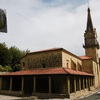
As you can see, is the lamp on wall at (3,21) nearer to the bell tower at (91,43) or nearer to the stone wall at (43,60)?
the stone wall at (43,60)

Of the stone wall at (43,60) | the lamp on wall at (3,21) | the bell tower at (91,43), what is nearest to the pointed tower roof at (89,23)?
the bell tower at (91,43)

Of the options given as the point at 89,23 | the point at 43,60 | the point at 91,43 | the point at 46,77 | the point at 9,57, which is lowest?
the point at 46,77

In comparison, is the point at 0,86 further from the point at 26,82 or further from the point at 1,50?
the point at 1,50

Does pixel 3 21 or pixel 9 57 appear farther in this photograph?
pixel 9 57

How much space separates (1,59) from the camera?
2045 inches

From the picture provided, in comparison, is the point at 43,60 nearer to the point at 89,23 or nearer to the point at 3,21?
the point at 89,23

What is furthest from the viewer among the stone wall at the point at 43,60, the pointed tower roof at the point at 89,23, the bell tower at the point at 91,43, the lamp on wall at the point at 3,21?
the pointed tower roof at the point at 89,23

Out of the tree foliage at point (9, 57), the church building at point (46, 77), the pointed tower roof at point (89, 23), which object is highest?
the pointed tower roof at point (89, 23)

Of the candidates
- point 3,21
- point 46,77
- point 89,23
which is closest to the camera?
point 3,21

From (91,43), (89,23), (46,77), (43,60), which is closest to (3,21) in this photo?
(46,77)

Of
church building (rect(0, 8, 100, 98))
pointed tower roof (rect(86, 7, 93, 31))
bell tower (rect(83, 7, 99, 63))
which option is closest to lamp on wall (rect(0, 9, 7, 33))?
church building (rect(0, 8, 100, 98))

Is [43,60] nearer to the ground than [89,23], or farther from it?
nearer to the ground

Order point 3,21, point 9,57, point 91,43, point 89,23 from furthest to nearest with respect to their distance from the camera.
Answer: point 9,57, point 89,23, point 91,43, point 3,21

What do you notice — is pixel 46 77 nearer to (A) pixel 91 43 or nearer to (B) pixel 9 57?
(A) pixel 91 43
